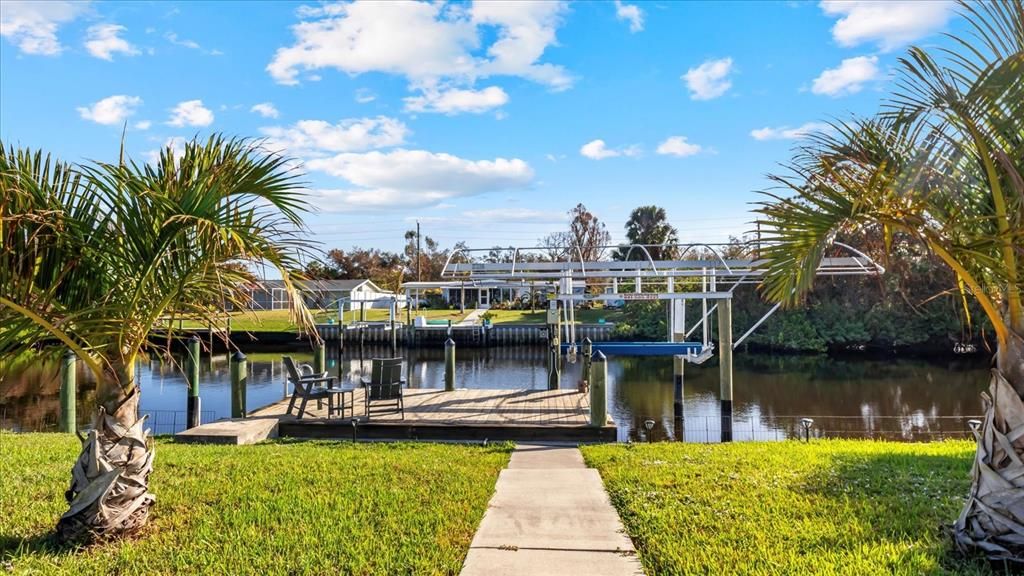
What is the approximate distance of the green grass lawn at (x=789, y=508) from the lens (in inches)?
150

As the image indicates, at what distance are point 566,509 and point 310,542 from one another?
2028 mm

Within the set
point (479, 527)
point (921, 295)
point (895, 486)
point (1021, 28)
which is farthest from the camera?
point (921, 295)

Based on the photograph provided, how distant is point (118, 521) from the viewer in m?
4.06

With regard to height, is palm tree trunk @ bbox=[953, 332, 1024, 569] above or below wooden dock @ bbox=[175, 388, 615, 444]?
above

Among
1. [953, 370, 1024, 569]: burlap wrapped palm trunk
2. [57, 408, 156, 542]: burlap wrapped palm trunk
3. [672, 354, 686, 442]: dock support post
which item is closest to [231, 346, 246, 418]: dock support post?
[57, 408, 156, 542]: burlap wrapped palm trunk

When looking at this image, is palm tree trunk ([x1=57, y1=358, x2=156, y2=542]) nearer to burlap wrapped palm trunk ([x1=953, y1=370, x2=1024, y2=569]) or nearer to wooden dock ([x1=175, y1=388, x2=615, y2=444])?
wooden dock ([x1=175, y1=388, x2=615, y2=444])

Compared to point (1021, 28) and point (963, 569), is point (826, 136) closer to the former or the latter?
point (1021, 28)

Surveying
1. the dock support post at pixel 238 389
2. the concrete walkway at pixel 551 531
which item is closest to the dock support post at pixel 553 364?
the dock support post at pixel 238 389

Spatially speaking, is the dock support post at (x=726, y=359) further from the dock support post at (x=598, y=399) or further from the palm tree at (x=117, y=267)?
the palm tree at (x=117, y=267)

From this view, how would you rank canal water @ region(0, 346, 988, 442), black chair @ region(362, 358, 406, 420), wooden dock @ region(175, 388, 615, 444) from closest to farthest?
wooden dock @ region(175, 388, 615, 444), black chair @ region(362, 358, 406, 420), canal water @ region(0, 346, 988, 442)

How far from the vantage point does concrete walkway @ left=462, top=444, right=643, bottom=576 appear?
3887 mm

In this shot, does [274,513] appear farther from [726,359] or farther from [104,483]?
[726,359]

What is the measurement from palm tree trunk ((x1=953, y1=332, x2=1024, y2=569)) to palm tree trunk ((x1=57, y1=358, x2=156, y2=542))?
516cm

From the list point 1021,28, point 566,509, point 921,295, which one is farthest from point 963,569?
point 921,295
